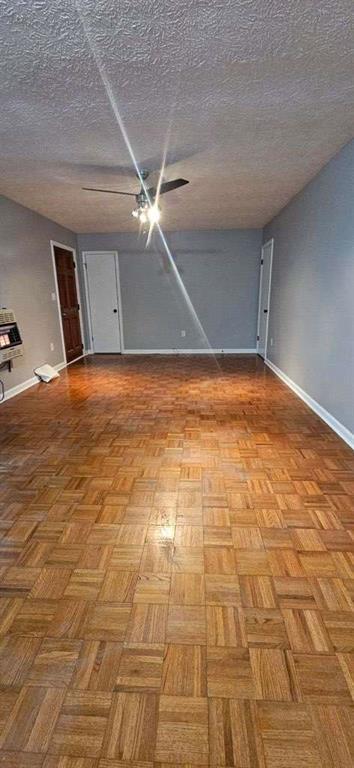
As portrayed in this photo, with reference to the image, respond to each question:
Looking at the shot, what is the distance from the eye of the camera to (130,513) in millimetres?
1789

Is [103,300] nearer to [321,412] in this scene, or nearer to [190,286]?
[190,286]

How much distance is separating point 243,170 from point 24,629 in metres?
3.49

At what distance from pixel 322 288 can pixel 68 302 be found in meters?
4.09

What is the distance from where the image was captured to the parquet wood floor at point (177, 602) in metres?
0.90

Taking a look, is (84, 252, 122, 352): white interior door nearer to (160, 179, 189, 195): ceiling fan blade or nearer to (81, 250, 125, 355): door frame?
(81, 250, 125, 355): door frame

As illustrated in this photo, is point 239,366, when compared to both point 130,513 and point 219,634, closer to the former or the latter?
point 130,513

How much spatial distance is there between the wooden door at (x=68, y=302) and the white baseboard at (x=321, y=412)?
11.1 feet

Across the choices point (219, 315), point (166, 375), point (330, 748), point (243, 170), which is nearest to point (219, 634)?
point (330, 748)

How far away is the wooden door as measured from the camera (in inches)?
214

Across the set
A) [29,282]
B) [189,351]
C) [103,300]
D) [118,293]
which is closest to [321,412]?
[189,351]

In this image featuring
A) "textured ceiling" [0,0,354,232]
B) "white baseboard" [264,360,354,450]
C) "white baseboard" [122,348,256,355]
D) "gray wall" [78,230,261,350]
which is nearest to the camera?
"textured ceiling" [0,0,354,232]

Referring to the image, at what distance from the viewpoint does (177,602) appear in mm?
1277

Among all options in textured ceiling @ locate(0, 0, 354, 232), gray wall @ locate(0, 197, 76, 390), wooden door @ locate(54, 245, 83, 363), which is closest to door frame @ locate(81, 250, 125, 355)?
wooden door @ locate(54, 245, 83, 363)

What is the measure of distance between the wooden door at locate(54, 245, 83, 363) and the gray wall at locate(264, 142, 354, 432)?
327cm
